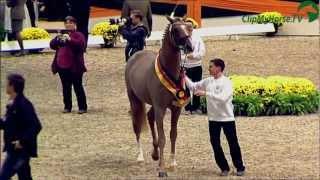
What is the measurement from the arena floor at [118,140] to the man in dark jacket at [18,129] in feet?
0.42

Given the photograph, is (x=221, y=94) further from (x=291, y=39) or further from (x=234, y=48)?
(x=291, y=39)

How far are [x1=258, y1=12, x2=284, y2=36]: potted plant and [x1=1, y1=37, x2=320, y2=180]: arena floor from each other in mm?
5957

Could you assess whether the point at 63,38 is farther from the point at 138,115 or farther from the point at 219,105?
the point at 219,105

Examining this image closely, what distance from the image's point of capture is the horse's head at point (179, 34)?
10.1 meters

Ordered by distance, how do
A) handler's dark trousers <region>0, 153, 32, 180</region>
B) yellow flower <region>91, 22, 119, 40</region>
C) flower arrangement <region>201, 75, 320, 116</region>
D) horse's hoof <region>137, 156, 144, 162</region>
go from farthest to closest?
yellow flower <region>91, 22, 119, 40</region> → flower arrangement <region>201, 75, 320, 116</region> → horse's hoof <region>137, 156, 144, 162</region> → handler's dark trousers <region>0, 153, 32, 180</region>

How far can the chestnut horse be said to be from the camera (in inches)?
405

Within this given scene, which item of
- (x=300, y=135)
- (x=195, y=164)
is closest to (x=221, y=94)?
(x=195, y=164)

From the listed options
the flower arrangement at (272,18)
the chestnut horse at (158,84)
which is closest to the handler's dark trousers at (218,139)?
the chestnut horse at (158,84)

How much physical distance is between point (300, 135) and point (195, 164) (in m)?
2.32

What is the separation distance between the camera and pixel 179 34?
10.2m

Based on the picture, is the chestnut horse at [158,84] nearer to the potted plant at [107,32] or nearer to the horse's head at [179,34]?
the horse's head at [179,34]

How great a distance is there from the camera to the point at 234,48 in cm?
2139

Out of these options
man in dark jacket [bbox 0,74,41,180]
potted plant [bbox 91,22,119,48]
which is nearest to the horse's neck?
man in dark jacket [bbox 0,74,41,180]

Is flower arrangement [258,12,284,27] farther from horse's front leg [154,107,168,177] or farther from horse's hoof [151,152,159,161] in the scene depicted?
horse's front leg [154,107,168,177]
